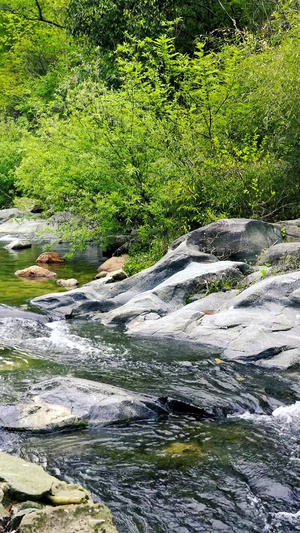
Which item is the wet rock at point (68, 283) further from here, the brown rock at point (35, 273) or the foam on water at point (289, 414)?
the foam on water at point (289, 414)

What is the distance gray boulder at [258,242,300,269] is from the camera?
1020cm

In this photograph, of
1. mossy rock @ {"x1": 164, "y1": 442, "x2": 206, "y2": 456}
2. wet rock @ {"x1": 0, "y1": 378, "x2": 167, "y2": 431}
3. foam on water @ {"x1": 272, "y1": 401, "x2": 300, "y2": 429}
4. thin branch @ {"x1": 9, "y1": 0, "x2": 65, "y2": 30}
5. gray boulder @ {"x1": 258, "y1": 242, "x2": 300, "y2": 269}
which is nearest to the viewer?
mossy rock @ {"x1": 164, "y1": 442, "x2": 206, "y2": 456}

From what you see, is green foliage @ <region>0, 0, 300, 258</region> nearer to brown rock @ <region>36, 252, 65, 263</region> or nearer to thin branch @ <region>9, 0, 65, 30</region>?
brown rock @ <region>36, 252, 65, 263</region>

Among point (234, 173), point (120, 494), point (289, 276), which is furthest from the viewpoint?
point (234, 173)

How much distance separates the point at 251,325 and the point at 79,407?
3483 mm

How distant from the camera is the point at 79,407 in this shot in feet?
19.1

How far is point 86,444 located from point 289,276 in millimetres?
5188

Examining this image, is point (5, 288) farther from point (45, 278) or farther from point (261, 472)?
point (261, 472)

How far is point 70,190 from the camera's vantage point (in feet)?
49.0

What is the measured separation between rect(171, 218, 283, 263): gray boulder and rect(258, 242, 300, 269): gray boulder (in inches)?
15.9

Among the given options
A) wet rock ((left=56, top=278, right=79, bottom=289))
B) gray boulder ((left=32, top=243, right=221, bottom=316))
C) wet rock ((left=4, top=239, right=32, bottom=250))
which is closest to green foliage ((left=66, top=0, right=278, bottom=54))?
wet rock ((left=4, top=239, right=32, bottom=250))

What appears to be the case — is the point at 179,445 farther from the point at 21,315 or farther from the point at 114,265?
the point at 114,265

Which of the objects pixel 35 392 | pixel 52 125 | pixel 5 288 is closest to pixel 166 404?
pixel 35 392

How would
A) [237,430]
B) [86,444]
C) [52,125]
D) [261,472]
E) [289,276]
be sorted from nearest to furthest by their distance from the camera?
1. [261,472]
2. [86,444]
3. [237,430]
4. [289,276]
5. [52,125]
